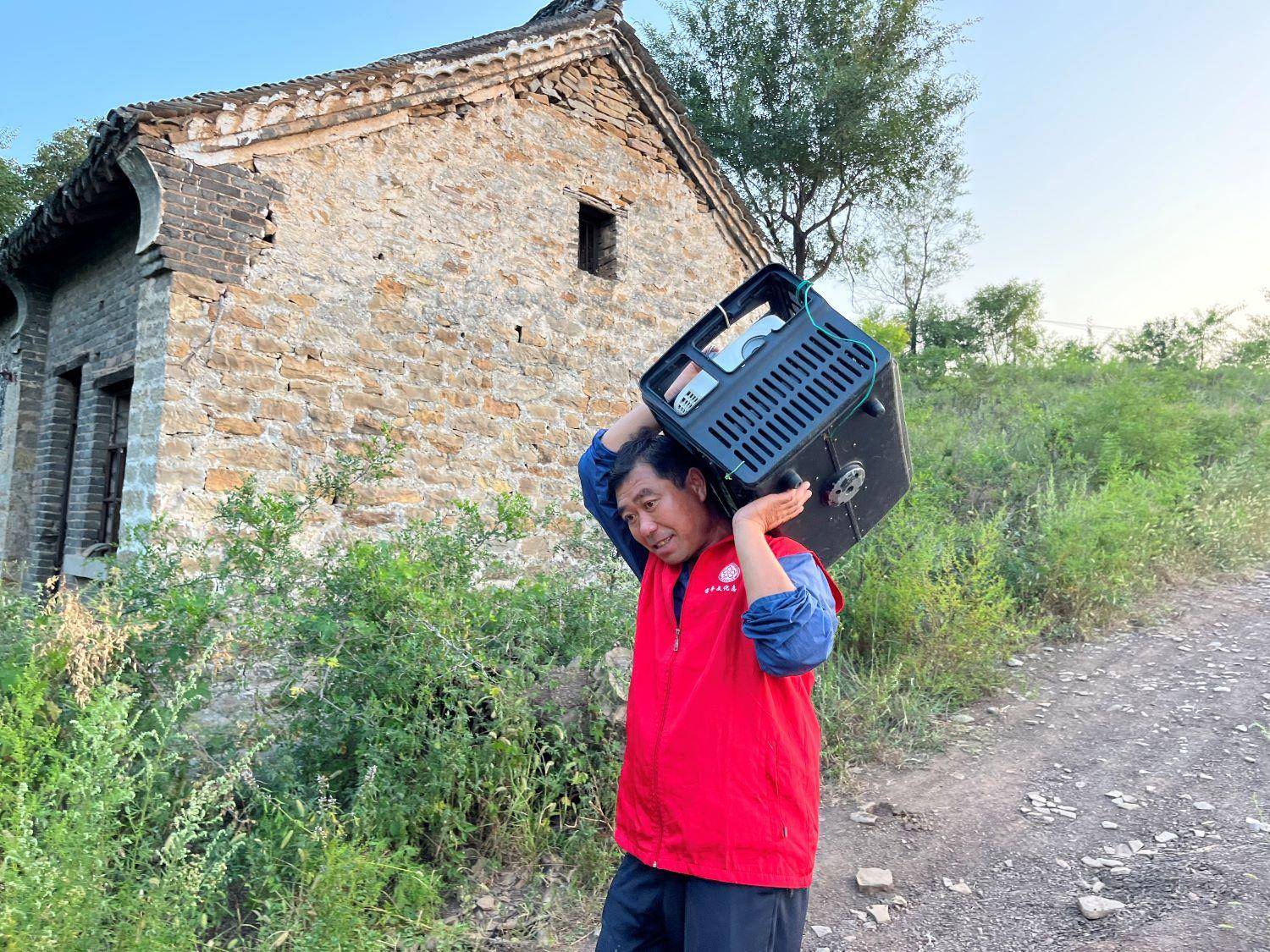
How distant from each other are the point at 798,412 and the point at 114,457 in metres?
6.45

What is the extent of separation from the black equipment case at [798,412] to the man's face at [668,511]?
2.9 inches

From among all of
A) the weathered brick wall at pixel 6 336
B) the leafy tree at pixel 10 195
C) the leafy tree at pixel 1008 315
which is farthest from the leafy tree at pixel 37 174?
the leafy tree at pixel 1008 315

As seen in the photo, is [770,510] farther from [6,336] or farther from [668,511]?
[6,336]

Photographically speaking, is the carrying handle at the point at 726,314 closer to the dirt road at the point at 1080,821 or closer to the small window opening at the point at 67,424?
the dirt road at the point at 1080,821

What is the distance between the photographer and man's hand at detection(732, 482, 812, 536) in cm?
168

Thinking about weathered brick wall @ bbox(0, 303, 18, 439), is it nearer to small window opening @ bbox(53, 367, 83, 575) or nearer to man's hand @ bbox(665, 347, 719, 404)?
small window opening @ bbox(53, 367, 83, 575)

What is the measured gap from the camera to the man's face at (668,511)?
1.90 meters

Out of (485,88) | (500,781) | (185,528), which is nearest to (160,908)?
(500,781)

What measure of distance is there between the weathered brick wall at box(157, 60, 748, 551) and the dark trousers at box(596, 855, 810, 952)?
429cm

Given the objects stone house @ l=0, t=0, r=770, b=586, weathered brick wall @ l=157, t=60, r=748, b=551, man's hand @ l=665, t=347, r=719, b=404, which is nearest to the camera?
man's hand @ l=665, t=347, r=719, b=404

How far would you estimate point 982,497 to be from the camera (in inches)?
301

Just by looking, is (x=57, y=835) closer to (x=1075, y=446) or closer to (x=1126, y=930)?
(x=1126, y=930)

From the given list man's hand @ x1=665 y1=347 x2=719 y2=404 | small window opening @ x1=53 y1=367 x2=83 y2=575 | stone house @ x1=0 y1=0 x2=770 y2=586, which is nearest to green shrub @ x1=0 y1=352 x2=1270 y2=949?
stone house @ x1=0 y1=0 x2=770 y2=586

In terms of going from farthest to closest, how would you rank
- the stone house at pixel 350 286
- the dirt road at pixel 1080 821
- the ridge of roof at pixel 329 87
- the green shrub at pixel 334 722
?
1. the stone house at pixel 350 286
2. the ridge of roof at pixel 329 87
3. the dirt road at pixel 1080 821
4. the green shrub at pixel 334 722
